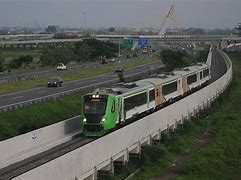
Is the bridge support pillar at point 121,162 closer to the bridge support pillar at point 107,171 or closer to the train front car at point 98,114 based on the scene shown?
the bridge support pillar at point 107,171

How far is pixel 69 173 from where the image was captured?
60.7 feet

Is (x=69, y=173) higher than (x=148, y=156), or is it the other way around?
(x=69, y=173)

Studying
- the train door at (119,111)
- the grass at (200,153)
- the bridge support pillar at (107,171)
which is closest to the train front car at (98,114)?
the train door at (119,111)

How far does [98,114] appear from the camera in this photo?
25797 mm

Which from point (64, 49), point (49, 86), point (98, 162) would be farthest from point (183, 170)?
point (64, 49)

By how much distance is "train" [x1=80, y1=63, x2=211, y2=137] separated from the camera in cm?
2580

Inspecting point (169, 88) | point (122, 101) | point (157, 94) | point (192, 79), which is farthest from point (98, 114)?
point (192, 79)

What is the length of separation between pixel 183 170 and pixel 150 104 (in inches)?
363

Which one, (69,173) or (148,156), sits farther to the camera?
(148,156)

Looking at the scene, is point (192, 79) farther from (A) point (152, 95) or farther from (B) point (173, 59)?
(B) point (173, 59)

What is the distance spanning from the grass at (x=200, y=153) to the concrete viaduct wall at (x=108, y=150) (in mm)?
713

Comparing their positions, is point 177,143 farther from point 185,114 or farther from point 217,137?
point 185,114

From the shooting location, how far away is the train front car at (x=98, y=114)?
25609 mm

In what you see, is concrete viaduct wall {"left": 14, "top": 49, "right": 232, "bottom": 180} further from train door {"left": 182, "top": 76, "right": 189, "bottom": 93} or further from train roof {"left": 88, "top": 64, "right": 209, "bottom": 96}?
train door {"left": 182, "top": 76, "right": 189, "bottom": 93}
